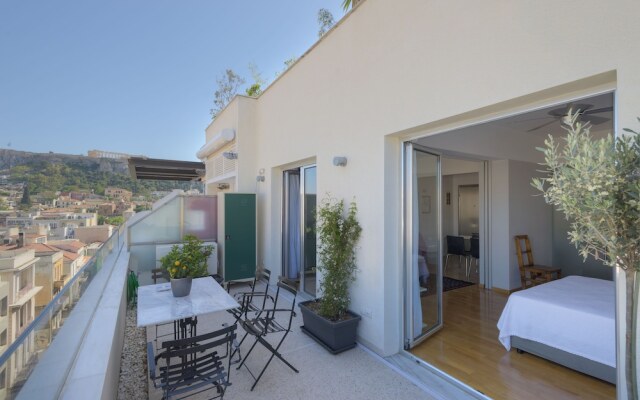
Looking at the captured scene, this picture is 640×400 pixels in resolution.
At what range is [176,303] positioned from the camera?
10.5 feet

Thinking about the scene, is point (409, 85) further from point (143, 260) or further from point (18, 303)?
point (143, 260)

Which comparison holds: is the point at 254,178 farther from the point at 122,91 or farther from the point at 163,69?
the point at 163,69

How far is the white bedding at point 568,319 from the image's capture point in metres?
3.07

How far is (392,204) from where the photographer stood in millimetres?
3756

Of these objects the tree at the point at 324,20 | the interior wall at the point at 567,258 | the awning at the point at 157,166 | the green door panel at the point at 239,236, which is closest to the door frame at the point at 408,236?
the green door panel at the point at 239,236

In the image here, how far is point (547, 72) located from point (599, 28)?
343 millimetres

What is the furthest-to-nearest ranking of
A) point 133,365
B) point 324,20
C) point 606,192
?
point 324,20 < point 133,365 < point 606,192

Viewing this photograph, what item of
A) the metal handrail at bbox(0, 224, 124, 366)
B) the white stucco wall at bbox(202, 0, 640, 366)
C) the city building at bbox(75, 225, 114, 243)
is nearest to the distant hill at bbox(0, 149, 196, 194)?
the city building at bbox(75, 225, 114, 243)

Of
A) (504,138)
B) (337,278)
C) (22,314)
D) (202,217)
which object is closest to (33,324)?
(22,314)

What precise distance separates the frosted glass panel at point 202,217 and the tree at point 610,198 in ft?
22.9

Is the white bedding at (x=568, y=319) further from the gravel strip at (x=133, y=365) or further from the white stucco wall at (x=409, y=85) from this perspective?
the gravel strip at (x=133, y=365)

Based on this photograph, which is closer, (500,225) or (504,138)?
(504,138)

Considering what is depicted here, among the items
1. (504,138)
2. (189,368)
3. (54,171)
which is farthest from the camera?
(504,138)

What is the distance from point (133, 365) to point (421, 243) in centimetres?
380
